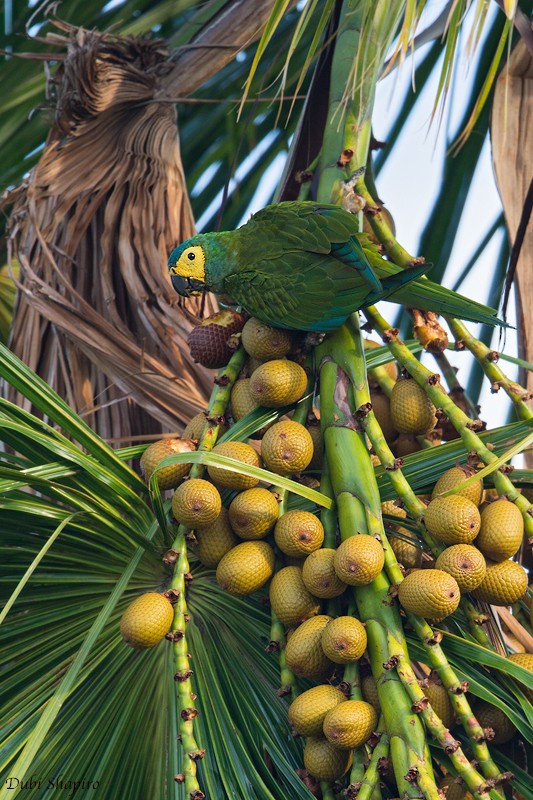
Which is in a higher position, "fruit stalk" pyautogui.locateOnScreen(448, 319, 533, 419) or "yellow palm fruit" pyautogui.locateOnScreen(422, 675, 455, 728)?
"fruit stalk" pyautogui.locateOnScreen(448, 319, 533, 419)

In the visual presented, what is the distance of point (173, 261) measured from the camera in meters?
2.16

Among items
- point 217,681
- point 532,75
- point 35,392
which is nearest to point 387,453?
point 217,681

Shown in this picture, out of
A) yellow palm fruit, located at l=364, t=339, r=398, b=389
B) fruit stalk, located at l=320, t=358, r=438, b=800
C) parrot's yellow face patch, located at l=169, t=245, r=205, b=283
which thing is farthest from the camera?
parrot's yellow face patch, located at l=169, t=245, r=205, b=283

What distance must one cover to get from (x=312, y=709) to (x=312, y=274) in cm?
85

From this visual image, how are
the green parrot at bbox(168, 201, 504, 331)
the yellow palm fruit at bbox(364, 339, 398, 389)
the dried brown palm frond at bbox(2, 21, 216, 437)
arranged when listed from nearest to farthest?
the green parrot at bbox(168, 201, 504, 331)
the yellow palm fruit at bbox(364, 339, 398, 389)
the dried brown palm frond at bbox(2, 21, 216, 437)

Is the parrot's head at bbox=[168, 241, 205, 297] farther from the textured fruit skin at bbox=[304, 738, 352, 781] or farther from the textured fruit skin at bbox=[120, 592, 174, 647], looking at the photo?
the textured fruit skin at bbox=[304, 738, 352, 781]

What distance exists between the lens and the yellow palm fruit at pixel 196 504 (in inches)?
59.1

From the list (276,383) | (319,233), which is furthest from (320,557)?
(319,233)

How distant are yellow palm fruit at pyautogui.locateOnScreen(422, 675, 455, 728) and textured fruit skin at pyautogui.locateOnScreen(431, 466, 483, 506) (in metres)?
0.32

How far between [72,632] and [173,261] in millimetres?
932

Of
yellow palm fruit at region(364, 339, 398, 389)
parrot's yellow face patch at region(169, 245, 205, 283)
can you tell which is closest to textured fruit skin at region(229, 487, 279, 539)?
yellow palm fruit at region(364, 339, 398, 389)

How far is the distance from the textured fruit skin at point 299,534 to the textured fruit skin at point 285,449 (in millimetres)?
99

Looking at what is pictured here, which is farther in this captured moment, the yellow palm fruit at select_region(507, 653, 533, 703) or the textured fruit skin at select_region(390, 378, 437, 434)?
the textured fruit skin at select_region(390, 378, 437, 434)

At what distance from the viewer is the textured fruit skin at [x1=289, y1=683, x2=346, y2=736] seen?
1.36m
